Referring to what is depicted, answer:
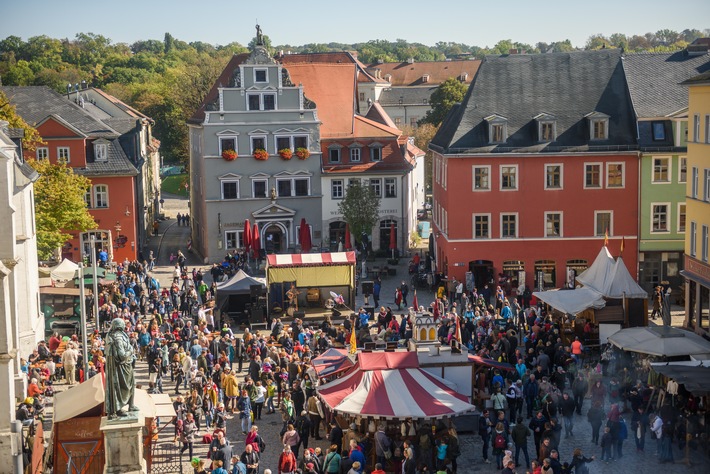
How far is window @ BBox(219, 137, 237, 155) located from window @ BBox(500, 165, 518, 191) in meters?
14.7

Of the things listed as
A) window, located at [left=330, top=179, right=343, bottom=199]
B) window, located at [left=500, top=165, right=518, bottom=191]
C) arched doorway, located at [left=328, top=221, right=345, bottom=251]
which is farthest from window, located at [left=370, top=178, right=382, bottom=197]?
window, located at [left=500, top=165, right=518, bottom=191]

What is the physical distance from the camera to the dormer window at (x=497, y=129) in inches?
1806

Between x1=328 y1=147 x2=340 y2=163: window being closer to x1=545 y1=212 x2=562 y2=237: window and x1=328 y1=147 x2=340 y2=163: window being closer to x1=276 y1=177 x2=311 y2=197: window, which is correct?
x1=276 y1=177 x2=311 y2=197: window

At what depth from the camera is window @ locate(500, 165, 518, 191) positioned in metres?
46.2

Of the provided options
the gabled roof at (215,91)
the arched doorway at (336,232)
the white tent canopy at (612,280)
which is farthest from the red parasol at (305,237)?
the white tent canopy at (612,280)

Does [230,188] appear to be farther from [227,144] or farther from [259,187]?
[227,144]

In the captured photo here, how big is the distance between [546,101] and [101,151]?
21.9 m

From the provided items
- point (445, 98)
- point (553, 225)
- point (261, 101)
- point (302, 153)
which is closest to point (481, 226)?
point (553, 225)

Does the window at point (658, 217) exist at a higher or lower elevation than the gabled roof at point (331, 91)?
lower

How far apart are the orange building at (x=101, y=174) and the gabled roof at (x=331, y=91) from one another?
1047 cm

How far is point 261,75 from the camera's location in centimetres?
5356

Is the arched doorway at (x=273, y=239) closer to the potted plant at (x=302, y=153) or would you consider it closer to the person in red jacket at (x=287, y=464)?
the potted plant at (x=302, y=153)

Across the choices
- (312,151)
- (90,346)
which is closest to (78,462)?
(90,346)

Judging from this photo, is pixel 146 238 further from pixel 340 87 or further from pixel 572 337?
pixel 572 337
